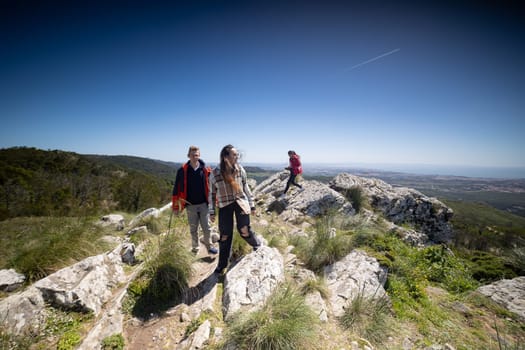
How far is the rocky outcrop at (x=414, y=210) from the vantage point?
10883 mm

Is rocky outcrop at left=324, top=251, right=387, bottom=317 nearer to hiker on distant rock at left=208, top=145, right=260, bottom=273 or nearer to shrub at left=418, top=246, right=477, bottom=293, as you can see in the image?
shrub at left=418, top=246, right=477, bottom=293

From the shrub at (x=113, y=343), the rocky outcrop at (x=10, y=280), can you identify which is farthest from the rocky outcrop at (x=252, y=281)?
the rocky outcrop at (x=10, y=280)

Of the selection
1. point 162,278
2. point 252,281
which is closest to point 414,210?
point 252,281

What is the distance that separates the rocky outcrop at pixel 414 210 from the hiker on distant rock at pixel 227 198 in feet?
32.6

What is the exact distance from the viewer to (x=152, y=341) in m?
2.73

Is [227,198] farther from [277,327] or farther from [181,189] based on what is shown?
[277,327]

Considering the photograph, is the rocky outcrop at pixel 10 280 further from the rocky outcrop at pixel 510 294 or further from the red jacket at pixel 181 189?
the rocky outcrop at pixel 510 294

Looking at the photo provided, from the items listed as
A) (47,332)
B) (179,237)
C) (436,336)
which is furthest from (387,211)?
(47,332)

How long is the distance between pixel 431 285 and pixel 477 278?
1.97m

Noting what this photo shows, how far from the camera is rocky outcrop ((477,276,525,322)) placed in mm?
3476

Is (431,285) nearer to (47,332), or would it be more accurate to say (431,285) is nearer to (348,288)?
(348,288)

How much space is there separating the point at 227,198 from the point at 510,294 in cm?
627

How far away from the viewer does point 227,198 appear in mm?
3875

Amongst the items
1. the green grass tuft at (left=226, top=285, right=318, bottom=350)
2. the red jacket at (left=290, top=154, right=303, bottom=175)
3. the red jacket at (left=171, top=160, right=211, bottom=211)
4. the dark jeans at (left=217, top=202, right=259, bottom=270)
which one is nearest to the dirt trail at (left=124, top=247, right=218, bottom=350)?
the dark jeans at (left=217, top=202, right=259, bottom=270)
